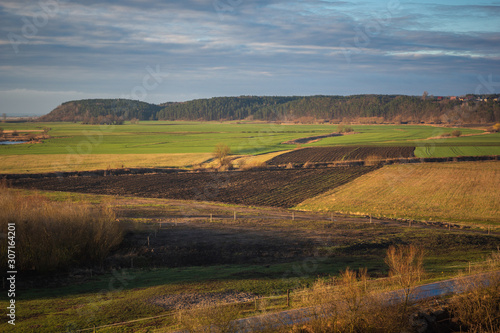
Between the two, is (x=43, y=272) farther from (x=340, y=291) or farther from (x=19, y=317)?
(x=340, y=291)

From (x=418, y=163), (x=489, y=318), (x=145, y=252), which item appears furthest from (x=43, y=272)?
(x=418, y=163)

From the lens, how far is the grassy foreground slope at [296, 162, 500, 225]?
43062 millimetres

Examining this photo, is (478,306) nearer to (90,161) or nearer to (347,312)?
(347,312)

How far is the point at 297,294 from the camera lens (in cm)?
1906

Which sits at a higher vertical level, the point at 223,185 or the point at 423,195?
the point at 223,185

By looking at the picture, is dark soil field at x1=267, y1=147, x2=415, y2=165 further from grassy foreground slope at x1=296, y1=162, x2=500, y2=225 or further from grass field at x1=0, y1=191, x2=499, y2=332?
grass field at x1=0, y1=191, x2=499, y2=332

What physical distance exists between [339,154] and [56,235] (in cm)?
7512

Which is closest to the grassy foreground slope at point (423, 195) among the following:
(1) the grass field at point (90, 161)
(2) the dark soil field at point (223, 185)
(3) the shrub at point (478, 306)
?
(2) the dark soil field at point (223, 185)

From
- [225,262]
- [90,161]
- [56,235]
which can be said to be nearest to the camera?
[56,235]

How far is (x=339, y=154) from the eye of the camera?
306ft

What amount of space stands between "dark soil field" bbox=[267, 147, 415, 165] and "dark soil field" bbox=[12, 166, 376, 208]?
12.8m

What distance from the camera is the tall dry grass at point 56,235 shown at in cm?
2427

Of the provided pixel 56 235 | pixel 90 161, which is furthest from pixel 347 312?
pixel 90 161

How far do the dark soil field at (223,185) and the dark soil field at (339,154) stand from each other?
12771mm
